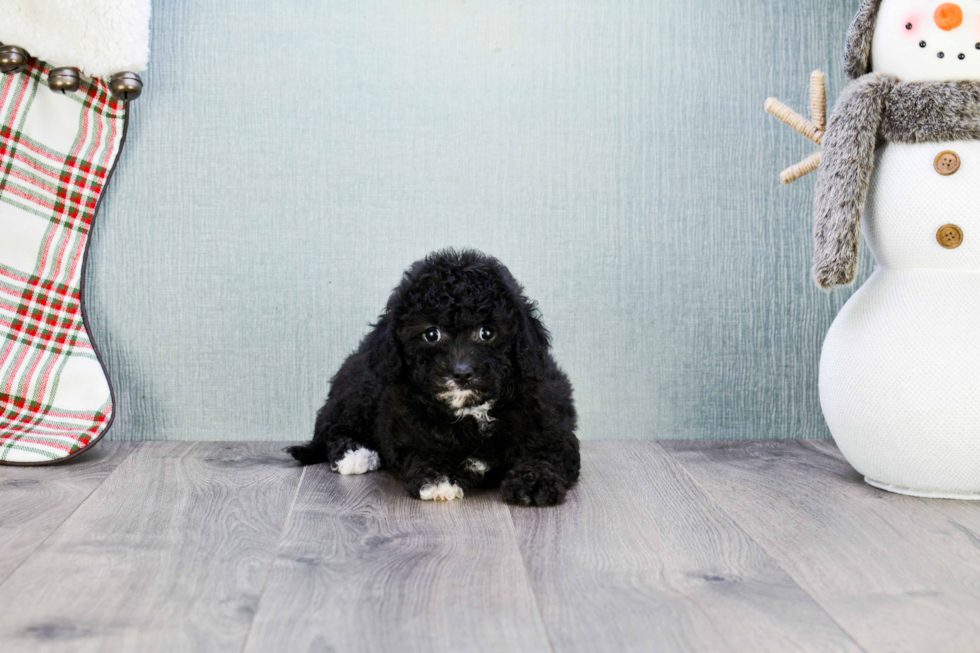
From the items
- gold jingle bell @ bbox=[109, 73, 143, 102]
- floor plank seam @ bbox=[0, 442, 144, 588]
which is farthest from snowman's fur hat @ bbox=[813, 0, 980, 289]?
gold jingle bell @ bbox=[109, 73, 143, 102]

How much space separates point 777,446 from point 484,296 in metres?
1.09

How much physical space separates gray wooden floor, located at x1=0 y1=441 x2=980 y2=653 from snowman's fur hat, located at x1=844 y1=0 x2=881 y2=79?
3.05 feet

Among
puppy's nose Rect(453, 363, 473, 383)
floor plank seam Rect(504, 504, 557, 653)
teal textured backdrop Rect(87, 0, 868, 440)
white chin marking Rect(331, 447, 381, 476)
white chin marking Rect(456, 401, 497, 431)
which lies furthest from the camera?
teal textured backdrop Rect(87, 0, 868, 440)

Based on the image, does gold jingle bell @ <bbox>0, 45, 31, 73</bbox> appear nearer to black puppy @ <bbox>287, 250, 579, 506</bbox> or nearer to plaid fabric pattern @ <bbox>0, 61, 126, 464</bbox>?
plaid fabric pattern @ <bbox>0, 61, 126, 464</bbox>

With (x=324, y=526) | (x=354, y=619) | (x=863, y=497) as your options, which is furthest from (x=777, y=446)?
(x=354, y=619)

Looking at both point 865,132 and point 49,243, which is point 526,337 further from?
point 49,243

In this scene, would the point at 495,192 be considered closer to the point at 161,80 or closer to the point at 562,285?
the point at 562,285

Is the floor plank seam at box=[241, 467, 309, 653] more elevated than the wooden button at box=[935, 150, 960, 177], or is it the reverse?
the wooden button at box=[935, 150, 960, 177]

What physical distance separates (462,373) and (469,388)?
0.04 metres

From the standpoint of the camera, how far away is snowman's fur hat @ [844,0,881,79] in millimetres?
1852

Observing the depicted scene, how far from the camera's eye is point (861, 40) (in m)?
1.87

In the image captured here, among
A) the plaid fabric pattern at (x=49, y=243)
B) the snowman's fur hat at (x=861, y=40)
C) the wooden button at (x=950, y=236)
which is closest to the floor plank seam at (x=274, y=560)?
the plaid fabric pattern at (x=49, y=243)

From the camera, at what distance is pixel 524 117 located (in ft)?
7.77

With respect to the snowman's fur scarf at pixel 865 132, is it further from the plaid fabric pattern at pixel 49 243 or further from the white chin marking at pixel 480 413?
the plaid fabric pattern at pixel 49 243
